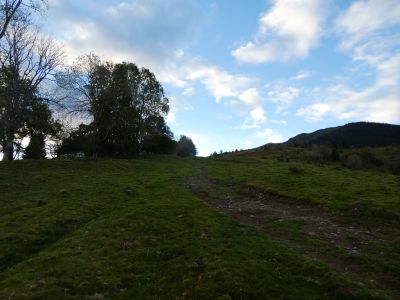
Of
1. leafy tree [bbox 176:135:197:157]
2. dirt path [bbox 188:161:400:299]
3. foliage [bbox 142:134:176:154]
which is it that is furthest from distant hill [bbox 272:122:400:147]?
dirt path [bbox 188:161:400:299]

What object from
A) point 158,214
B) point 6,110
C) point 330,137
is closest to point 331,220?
point 158,214

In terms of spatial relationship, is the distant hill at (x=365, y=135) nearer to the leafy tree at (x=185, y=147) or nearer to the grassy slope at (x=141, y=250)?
the leafy tree at (x=185, y=147)

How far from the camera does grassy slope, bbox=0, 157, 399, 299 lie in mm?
14156

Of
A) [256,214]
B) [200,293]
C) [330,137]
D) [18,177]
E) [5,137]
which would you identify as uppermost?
[330,137]

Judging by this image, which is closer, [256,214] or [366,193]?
[256,214]

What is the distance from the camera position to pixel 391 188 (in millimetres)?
33000

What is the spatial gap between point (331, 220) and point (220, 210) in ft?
21.9

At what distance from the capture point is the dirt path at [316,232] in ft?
52.9

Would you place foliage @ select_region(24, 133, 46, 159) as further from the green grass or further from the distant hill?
the distant hill

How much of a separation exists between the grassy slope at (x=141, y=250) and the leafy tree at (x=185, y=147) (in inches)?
2620

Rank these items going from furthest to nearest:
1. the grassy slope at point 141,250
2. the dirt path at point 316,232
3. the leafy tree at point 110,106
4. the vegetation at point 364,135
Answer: the vegetation at point 364,135, the leafy tree at point 110,106, the dirt path at point 316,232, the grassy slope at point 141,250

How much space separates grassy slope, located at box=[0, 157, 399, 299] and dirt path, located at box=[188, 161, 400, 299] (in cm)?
117

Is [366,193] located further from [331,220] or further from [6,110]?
[6,110]

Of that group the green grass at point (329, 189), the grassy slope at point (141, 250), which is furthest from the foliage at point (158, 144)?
the grassy slope at point (141, 250)
